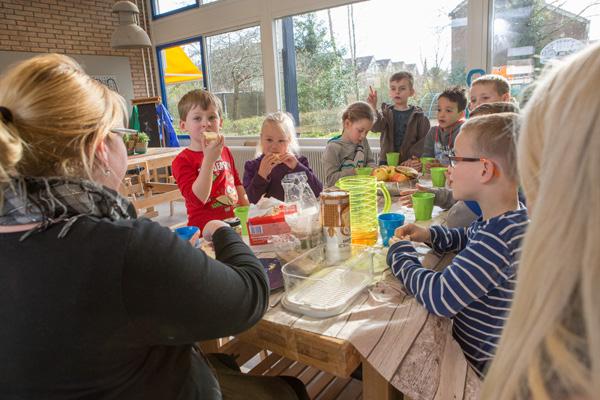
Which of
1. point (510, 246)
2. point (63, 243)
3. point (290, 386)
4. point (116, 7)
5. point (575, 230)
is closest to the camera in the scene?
point (575, 230)

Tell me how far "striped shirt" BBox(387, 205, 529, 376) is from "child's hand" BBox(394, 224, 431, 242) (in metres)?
0.25

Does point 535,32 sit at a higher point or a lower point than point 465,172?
higher

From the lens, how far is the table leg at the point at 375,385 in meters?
1.00

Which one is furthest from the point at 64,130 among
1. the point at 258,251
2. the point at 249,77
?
the point at 249,77

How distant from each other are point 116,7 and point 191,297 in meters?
5.44

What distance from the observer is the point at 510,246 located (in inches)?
38.6

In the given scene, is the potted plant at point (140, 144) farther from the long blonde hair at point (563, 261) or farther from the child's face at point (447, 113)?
the long blonde hair at point (563, 261)

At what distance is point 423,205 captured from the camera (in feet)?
5.39

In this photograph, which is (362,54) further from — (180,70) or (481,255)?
(481,255)

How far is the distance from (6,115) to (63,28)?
23.3 feet

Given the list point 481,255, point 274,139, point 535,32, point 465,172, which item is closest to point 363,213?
point 465,172

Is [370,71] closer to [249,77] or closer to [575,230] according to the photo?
[249,77]

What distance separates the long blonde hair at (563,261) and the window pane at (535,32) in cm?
394

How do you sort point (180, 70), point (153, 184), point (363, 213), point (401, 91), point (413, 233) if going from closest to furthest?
point (413, 233), point (363, 213), point (401, 91), point (153, 184), point (180, 70)
